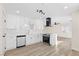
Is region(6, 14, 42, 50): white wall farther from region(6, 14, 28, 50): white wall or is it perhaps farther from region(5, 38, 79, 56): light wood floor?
region(5, 38, 79, 56): light wood floor

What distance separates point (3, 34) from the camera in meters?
2.27

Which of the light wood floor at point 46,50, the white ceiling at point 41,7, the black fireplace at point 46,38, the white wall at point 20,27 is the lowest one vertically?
the light wood floor at point 46,50

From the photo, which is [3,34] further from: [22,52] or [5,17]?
[22,52]

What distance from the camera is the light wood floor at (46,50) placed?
2283mm

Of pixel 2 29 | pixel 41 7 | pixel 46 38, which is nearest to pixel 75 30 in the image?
pixel 46 38

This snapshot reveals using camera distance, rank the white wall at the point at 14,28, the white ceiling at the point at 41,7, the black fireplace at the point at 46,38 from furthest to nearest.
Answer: the black fireplace at the point at 46,38
the white wall at the point at 14,28
the white ceiling at the point at 41,7

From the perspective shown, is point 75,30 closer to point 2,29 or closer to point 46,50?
point 46,50

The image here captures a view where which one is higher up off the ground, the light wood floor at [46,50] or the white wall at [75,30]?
the white wall at [75,30]

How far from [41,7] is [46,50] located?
106 centimetres

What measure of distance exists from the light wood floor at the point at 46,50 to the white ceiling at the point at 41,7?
2.23 feet

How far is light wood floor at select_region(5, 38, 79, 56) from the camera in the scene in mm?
2283

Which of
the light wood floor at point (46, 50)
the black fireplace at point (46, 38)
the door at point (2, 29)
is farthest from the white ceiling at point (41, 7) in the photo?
the light wood floor at point (46, 50)

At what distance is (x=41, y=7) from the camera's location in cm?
230

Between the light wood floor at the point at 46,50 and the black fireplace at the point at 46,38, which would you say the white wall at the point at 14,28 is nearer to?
the light wood floor at the point at 46,50
